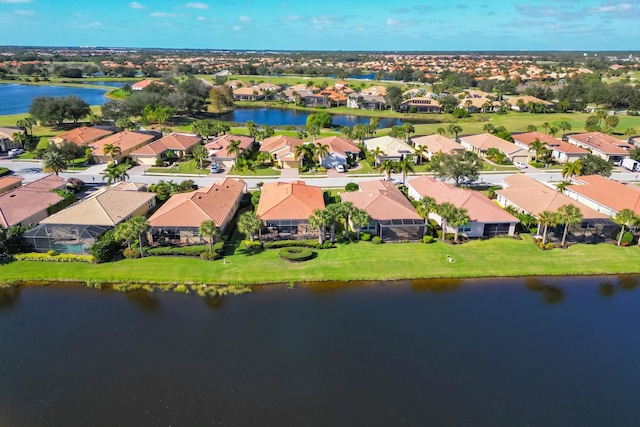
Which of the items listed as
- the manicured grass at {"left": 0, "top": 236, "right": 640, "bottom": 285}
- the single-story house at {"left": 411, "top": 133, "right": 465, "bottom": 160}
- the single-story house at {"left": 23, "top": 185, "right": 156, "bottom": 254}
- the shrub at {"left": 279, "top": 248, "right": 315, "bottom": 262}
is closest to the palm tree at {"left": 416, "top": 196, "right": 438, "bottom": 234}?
the manicured grass at {"left": 0, "top": 236, "right": 640, "bottom": 285}

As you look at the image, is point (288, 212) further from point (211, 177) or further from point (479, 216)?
point (211, 177)

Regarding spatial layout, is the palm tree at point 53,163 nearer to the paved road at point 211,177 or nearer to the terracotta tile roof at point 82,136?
the paved road at point 211,177

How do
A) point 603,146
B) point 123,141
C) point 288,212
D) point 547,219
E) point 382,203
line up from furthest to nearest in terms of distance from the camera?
point 603,146
point 123,141
point 382,203
point 288,212
point 547,219

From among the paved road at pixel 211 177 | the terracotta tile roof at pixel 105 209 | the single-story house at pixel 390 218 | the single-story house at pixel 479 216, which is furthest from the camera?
the paved road at pixel 211 177

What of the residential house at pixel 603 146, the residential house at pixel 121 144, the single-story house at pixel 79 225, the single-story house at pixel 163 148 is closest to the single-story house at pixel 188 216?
the single-story house at pixel 79 225

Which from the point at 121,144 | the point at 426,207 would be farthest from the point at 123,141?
the point at 426,207

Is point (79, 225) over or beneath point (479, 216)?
over
